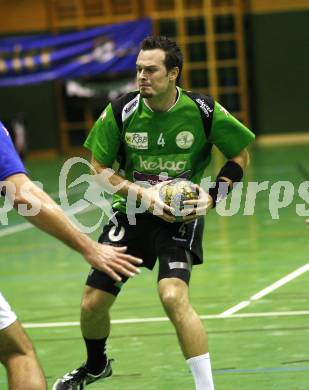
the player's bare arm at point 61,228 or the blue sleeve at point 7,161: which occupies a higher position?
the blue sleeve at point 7,161

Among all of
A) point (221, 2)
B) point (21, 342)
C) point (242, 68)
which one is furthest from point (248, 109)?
point (21, 342)

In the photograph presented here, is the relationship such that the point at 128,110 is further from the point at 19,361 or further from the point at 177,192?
the point at 19,361

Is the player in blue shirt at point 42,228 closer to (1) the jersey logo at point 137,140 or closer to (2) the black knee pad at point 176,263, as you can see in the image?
(2) the black knee pad at point 176,263

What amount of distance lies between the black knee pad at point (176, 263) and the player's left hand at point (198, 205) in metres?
0.20

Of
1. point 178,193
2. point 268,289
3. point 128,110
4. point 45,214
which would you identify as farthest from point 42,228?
point 268,289

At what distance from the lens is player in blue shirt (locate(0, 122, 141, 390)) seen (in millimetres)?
5008

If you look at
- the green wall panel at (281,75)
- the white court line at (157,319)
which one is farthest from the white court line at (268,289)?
the green wall panel at (281,75)

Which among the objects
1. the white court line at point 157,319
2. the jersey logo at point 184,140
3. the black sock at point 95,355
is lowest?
the white court line at point 157,319

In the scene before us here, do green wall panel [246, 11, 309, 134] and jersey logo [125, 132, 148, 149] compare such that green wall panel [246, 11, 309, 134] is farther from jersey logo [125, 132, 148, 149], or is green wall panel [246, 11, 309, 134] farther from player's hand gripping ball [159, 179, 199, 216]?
player's hand gripping ball [159, 179, 199, 216]

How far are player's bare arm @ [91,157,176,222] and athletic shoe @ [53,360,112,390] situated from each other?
119cm

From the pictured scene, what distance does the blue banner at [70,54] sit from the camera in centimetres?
2541

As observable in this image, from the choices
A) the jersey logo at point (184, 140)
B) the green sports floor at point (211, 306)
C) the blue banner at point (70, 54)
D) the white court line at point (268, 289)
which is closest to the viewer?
the jersey logo at point (184, 140)

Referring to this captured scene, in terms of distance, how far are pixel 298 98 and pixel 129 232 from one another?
19.2m

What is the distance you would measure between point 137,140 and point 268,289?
3674 millimetres
